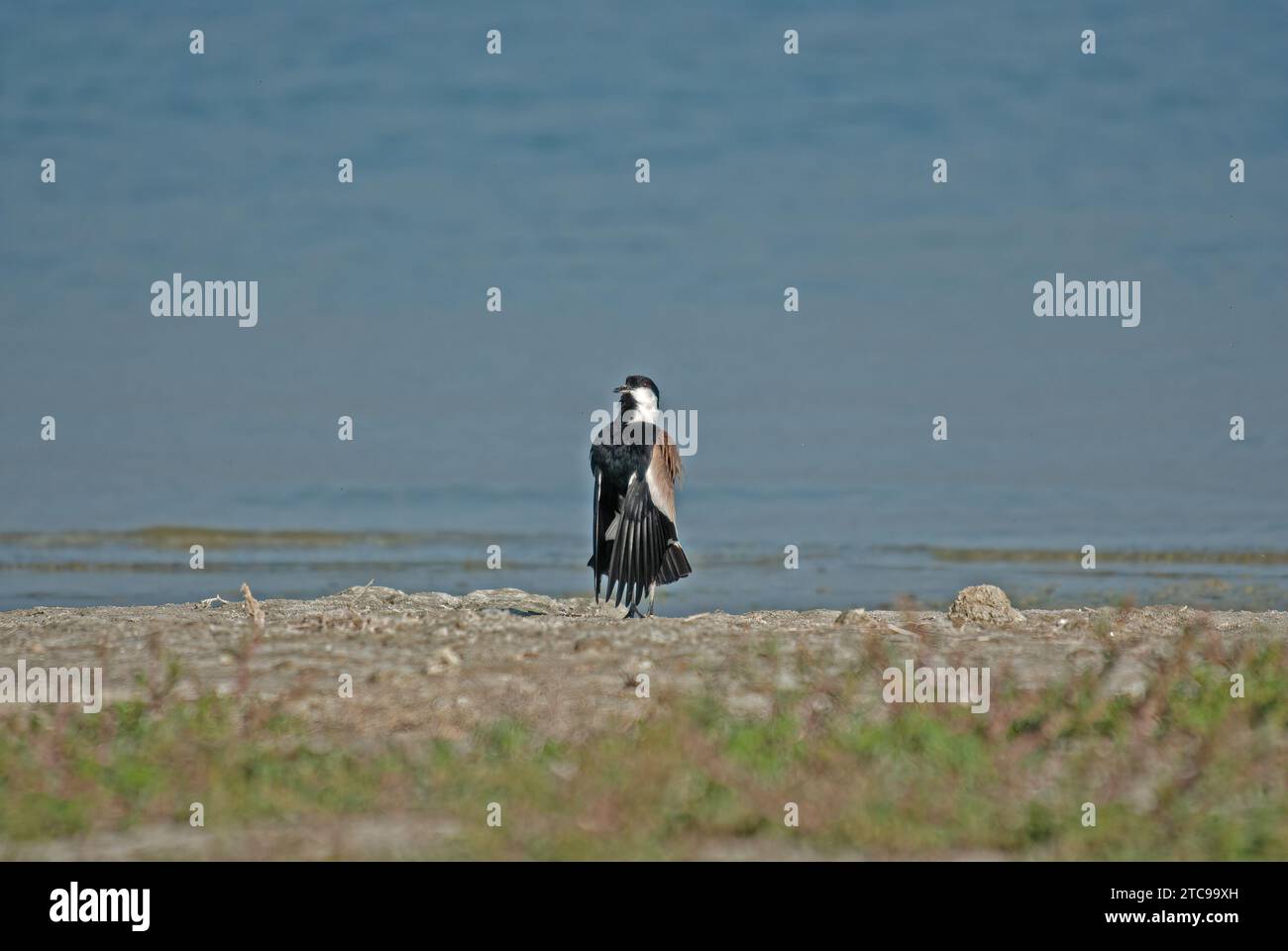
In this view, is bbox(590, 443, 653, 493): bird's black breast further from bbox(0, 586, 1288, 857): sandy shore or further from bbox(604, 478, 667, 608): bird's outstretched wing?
bbox(0, 586, 1288, 857): sandy shore

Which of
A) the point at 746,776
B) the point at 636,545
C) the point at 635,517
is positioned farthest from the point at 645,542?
the point at 746,776

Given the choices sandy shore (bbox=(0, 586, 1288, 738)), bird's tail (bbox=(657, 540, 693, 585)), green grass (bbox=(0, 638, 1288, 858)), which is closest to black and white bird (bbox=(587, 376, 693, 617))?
bird's tail (bbox=(657, 540, 693, 585))


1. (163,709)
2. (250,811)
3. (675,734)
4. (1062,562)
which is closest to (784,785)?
(675,734)

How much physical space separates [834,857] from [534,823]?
38.8 inches

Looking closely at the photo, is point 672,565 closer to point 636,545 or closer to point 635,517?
point 636,545

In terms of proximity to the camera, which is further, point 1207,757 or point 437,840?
point 1207,757

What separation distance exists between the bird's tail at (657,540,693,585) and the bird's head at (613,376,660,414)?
3.59ft

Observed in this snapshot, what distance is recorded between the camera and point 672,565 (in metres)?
9.98

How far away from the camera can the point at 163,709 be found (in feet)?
21.7

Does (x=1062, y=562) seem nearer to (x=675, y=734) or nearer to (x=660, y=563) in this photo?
(x=660, y=563)

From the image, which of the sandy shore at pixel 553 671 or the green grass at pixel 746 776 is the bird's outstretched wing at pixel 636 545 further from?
the green grass at pixel 746 776

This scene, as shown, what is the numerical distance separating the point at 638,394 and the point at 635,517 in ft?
3.64

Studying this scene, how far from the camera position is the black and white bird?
988cm
